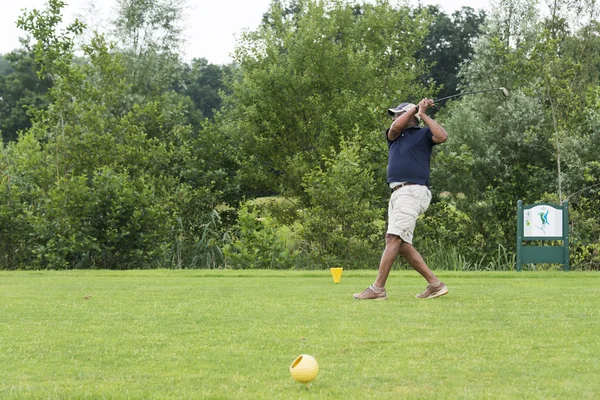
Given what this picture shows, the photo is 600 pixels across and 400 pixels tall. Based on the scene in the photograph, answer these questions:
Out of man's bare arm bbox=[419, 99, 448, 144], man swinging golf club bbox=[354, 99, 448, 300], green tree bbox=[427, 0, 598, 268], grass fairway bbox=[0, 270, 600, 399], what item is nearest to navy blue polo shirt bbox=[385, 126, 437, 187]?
man swinging golf club bbox=[354, 99, 448, 300]

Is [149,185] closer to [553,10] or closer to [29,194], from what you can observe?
[29,194]

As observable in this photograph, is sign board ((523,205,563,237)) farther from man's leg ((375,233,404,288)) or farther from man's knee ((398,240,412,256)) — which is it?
man's leg ((375,233,404,288))

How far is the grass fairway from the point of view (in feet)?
13.2

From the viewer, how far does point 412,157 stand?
27.7 ft

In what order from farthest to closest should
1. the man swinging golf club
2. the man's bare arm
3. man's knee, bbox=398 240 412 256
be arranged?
man's knee, bbox=398 240 412 256 < the man swinging golf club < the man's bare arm

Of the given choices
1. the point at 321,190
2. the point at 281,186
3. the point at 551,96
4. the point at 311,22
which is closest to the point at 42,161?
the point at 321,190

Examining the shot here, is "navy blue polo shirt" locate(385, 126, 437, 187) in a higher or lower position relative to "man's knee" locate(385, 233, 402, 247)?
higher

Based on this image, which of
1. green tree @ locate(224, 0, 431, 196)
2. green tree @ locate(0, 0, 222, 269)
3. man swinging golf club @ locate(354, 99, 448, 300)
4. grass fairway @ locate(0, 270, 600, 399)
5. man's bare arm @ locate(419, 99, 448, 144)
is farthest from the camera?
green tree @ locate(224, 0, 431, 196)

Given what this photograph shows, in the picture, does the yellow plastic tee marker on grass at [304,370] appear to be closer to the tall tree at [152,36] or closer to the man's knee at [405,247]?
the man's knee at [405,247]

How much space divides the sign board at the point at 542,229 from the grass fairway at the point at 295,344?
6494mm

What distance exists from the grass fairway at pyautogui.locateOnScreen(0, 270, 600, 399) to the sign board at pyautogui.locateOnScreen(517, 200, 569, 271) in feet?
21.3

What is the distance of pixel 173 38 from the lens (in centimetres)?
4347

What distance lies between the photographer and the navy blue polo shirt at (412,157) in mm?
8430

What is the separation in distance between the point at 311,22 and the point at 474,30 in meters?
50.9
